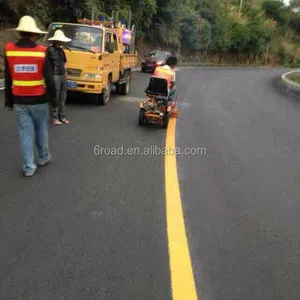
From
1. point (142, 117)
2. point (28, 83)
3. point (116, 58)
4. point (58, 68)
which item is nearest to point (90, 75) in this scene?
point (58, 68)

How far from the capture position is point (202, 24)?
47062 millimetres

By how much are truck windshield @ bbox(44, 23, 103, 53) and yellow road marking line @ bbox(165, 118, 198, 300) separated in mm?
6154

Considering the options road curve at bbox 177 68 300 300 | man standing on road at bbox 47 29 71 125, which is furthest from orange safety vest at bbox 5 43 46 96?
man standing on road at bbox 47 29 71 125

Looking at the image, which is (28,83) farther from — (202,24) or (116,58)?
(202,24)

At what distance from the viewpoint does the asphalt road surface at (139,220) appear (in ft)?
9.66

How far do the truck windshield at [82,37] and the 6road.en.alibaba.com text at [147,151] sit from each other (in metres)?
4.63

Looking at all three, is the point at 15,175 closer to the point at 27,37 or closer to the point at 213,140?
the point at 27,37

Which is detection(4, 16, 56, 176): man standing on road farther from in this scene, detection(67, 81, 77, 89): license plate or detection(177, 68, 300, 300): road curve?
detection(67, 81, 77, 89): license plate

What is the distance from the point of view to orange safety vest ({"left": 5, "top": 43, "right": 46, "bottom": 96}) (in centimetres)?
470

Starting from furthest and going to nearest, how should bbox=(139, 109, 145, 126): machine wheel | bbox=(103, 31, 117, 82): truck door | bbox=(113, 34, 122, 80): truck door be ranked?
bbox=(113, 34, 122, 80): truck door < bbox=(103, 31, 117, 82): truck door < bbox=(139, 109, 145, 126): machine wheel

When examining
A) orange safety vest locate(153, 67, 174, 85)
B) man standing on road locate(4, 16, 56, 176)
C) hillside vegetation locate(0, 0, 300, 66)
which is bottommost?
hillside vegetation locate(0, 0, 300, 66)

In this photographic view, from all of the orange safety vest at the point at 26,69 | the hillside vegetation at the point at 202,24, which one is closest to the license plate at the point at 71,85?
the orange safety vest at the point at 26,69

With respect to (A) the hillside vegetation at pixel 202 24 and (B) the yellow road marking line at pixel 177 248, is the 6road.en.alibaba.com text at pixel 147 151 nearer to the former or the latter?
(B) the yellow road marking line at pixel 177 248

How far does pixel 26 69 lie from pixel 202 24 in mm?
45146
